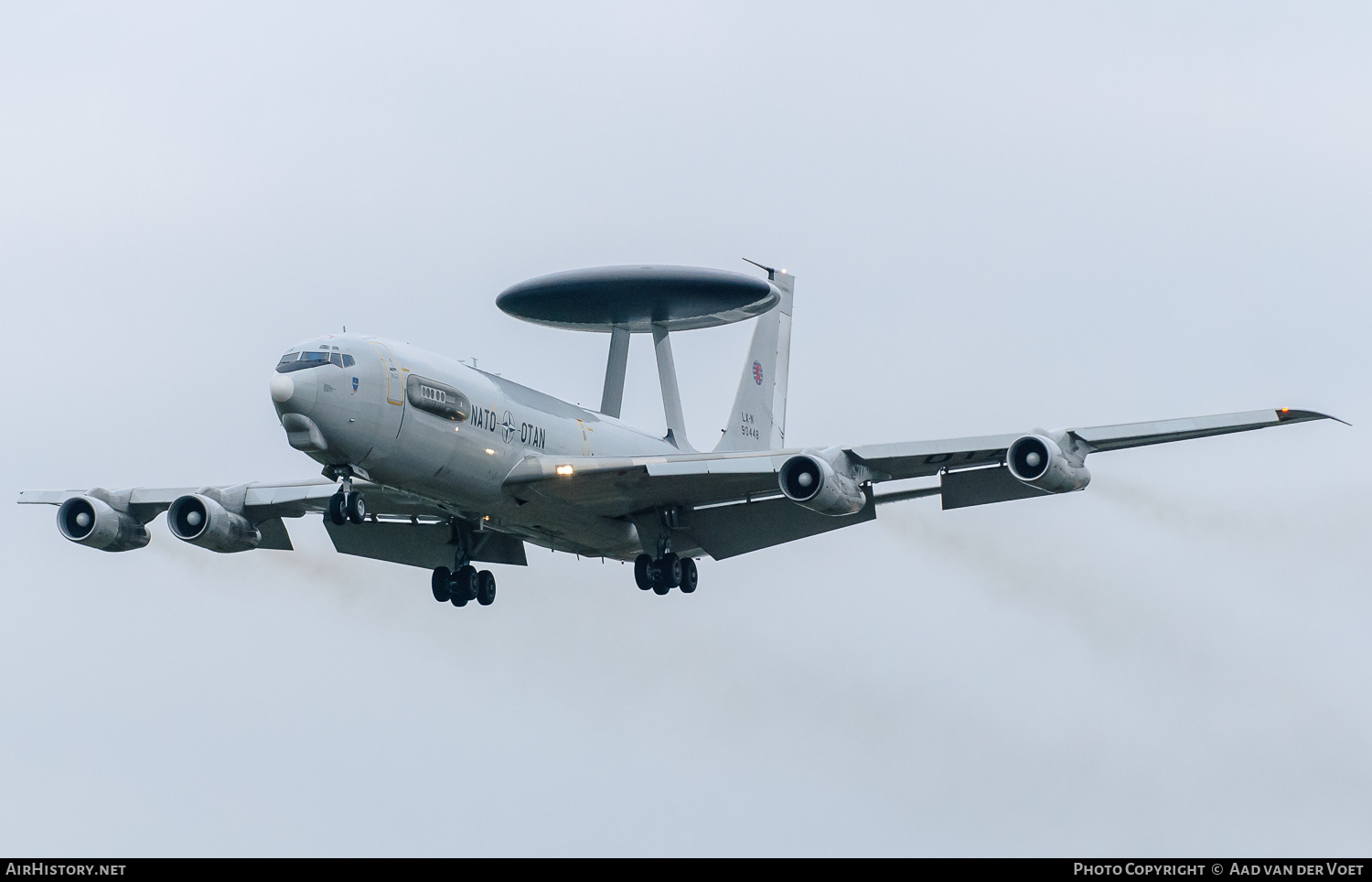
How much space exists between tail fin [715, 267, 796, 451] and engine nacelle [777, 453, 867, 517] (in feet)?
47.1

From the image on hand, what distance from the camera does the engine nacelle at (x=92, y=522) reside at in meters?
45.3

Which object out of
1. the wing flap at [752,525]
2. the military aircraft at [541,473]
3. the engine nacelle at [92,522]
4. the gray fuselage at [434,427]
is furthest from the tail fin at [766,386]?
the engine nacelle at [92,522]

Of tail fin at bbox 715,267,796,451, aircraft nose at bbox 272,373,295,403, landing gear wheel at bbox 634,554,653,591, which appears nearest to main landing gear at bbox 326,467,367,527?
aircraft nose at bbox 272,373,295,403

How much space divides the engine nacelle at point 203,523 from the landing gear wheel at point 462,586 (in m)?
5.84

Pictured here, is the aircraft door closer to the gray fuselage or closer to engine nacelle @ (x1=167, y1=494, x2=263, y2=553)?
the gray fuselage

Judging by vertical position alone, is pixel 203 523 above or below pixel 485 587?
above

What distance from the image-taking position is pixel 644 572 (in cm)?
4688

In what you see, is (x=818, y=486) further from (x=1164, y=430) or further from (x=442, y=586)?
(x=442, y=586)

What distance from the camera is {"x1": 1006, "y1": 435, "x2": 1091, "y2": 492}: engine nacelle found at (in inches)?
1497

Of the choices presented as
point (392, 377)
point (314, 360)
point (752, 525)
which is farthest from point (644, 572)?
point (314, 360)

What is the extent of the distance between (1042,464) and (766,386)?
2143 cm

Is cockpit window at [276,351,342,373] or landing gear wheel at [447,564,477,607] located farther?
landing gear wheel at [447,564,477,607]

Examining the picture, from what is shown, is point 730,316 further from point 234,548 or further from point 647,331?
point 234,548
